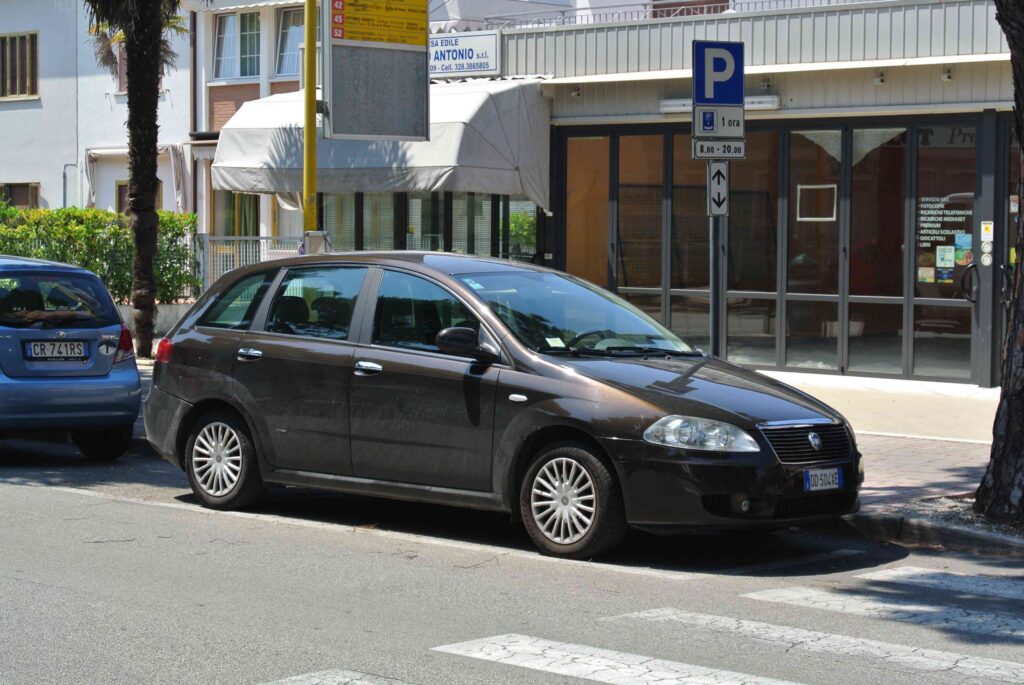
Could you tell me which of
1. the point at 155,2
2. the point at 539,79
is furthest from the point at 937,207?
the point at 155,2

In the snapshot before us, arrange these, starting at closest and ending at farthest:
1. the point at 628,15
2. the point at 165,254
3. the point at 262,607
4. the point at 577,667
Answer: the point at 577,667
the point at 262,607
the point at 628,15
the point at 165,254

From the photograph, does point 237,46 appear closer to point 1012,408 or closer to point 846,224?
point 846,224

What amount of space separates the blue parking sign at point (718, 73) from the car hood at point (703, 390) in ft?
9.73

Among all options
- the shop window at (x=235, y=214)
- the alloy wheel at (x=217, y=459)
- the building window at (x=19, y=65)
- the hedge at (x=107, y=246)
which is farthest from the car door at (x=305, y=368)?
the building window at (x=19, y=65)

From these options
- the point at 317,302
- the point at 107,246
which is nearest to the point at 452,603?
the point at 317,302

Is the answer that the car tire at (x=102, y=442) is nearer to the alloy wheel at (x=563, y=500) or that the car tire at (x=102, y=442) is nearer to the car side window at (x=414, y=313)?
the car side window at (x=414, y=313)

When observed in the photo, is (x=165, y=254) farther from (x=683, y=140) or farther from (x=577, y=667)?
(x=577, y=667)

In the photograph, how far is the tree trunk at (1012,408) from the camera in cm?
923

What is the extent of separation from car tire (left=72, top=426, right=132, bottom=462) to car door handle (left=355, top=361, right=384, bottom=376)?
399 centimetres

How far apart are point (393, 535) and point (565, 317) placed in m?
Answer: 1.69

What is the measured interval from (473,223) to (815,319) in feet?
17.0

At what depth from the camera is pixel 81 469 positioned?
1213cm

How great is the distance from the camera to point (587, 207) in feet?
64.7

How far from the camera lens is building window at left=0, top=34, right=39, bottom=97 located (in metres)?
32.3
